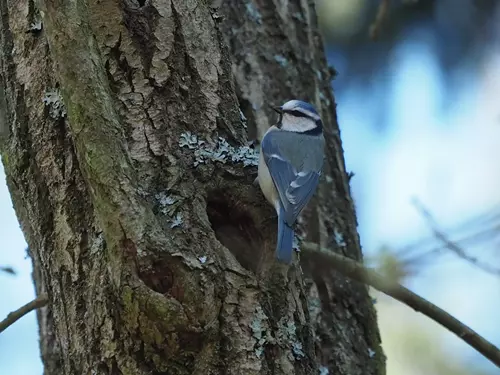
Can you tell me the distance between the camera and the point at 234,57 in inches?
119

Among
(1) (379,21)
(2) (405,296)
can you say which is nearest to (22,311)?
(2) (405,296)

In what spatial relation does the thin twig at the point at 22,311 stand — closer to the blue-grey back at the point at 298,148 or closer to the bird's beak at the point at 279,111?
the blue-grey back at the point at 298,148

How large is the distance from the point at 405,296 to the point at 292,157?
2.33 ft

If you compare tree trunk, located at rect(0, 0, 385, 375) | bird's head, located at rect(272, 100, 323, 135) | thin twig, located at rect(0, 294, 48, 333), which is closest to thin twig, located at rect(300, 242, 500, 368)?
tree trunk, located at rect(0, 0, 385, 375)

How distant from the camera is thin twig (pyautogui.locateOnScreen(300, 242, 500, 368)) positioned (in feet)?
7.41

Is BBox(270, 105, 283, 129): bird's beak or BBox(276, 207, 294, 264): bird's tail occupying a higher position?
BBox(270, 105, 283, 129): bird's beak

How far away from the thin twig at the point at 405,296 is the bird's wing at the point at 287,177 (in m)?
0.14

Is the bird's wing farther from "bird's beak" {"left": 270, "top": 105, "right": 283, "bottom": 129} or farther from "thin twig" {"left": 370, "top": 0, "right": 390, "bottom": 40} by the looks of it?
"thin twig" {"left": 370, "top": 0, "right": 390, "bottom": 40}

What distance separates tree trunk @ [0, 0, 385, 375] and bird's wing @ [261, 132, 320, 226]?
0.21 metres

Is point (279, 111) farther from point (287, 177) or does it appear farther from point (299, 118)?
point (287, 177)

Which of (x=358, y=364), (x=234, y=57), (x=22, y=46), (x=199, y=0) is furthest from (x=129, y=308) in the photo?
(x=234, y=57)

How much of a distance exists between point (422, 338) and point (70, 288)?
291cm

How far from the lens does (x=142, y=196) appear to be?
1683 millimetres

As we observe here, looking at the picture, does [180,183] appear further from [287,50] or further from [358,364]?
[287,50]
